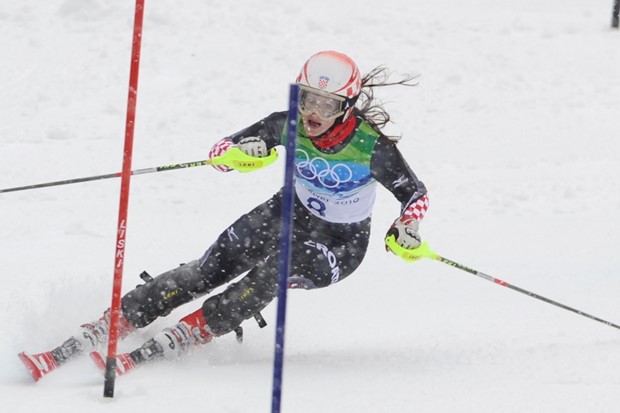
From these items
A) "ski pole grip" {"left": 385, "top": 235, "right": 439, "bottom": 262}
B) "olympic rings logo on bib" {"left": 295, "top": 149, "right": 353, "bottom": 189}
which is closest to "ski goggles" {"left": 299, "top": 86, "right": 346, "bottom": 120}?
"olympic rings logo on bib" {"left": 295, "top": 149, "right": 353, "bottom": 189}

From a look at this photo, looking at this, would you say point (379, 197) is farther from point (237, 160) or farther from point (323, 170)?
point (237, 160)

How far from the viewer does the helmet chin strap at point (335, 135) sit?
5.25 m

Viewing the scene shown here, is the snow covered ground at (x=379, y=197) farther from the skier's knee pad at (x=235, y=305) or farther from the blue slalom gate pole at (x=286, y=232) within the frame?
the blue slalom gate pole at (x=286, y=232)

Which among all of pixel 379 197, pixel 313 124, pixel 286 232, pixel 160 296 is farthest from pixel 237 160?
pixel 379 197

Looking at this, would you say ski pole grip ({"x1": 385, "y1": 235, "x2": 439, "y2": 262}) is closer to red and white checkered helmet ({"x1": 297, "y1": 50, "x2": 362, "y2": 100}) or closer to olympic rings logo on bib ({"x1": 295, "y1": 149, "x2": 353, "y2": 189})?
olympic rings logo on bib ({"x1": 295, "y1": 149, "x2": 353, "y2": 189})

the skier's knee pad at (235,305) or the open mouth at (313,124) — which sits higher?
the open mouth at (313,124)

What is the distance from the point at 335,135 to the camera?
5258 millimetres

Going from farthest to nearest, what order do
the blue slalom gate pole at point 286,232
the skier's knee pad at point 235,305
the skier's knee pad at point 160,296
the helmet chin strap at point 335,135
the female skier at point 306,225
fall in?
the skier's knee pad at point 160,296 < the skier's knee pad at point 235,305 < the helmet chin strap at point 335,135 < the female skier at point 306,225 < the blue slalom gate pole at point 286,232

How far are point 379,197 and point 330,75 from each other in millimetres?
3845

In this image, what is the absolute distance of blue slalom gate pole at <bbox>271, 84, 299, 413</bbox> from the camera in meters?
3.19

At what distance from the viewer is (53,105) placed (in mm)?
9828

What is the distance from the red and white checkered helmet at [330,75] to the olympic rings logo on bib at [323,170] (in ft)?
1.31

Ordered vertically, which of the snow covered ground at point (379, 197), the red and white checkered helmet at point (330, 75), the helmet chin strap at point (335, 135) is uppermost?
the red and white checkered helmet at point (330, 75)

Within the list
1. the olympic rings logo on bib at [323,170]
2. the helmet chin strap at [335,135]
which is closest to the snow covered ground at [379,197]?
the olympic rings logo on bib at [323,170]
